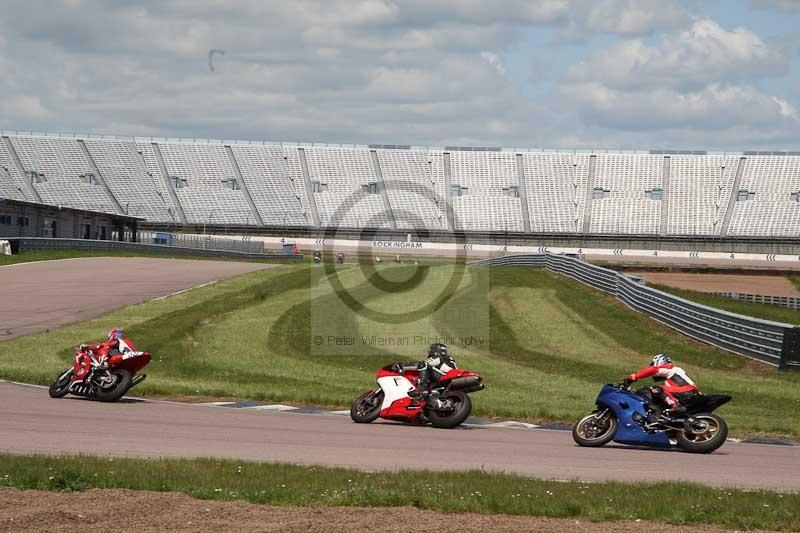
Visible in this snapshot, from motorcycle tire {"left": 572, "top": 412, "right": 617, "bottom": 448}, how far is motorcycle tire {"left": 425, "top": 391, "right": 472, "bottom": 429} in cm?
195

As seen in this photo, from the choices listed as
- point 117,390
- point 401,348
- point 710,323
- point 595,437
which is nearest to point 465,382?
point 595,437

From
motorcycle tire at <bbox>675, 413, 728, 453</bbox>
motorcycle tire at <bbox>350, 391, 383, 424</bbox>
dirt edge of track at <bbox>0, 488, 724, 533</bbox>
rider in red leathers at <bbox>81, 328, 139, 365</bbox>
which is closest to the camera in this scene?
dirt edge of track at <bbox>0, 488, 724, 533</bbox>

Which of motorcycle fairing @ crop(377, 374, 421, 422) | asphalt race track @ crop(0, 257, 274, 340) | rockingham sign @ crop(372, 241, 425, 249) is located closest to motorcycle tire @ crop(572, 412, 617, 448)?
motorcycle fairing @ crop(377, 374, 421, 422)

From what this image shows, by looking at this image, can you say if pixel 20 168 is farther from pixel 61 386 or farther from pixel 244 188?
pixel 61 386

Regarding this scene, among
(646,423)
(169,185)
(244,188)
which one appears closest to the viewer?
(646,423)

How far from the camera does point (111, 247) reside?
218ft

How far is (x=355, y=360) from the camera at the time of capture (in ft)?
82.0

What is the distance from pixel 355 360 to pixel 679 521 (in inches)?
654

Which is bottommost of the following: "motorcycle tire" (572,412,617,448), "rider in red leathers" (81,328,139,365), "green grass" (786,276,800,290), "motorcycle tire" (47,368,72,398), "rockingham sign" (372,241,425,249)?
"motorcycle tire" (47,368,72,398)

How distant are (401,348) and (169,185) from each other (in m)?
81.8

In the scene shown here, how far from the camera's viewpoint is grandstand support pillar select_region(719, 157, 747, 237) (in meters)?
98.7

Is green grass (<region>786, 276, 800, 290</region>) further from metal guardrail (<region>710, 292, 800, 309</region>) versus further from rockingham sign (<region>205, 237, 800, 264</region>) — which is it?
rockingham sign (<region>205, 237, 800, 264</region>)

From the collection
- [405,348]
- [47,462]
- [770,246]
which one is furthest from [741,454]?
[770,246]

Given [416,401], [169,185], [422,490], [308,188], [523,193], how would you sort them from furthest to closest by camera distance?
[308,188], [523,193], [169,185], [416,401], [422,490]
